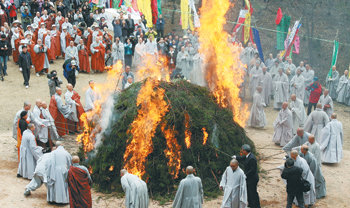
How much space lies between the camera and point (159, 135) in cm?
1215

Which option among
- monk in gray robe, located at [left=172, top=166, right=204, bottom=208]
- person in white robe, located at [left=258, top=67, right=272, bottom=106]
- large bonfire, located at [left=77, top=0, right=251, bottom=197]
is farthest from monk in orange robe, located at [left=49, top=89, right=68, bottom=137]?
person in white robe, located at [left=258, top=67, right=272, bottom=106]

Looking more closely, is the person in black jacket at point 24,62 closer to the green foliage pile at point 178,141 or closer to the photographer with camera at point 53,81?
the photographer with camera at point 53,81

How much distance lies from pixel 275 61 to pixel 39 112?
1336 centimetres

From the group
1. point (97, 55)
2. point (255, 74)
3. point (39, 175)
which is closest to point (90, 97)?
point (39, 175)

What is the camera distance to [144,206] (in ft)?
31.4

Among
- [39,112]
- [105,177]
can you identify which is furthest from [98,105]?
[105,177]

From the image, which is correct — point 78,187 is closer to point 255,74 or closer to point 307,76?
point 255,74

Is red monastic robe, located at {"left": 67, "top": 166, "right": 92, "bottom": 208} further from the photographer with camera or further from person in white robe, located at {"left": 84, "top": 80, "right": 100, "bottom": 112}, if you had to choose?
the photographer with camera

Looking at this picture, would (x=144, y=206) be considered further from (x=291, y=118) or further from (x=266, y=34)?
(x=266, y=34)

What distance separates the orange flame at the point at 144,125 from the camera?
467 inches

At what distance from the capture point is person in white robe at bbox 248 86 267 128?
1811 cm

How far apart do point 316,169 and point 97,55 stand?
14.7m

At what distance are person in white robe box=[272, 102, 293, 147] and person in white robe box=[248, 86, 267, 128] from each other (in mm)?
1962

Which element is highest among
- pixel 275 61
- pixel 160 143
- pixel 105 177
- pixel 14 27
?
pixel 14 27
